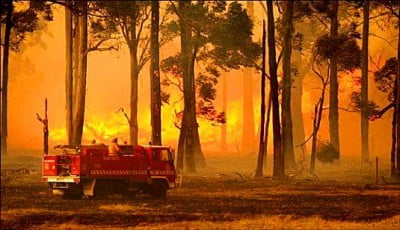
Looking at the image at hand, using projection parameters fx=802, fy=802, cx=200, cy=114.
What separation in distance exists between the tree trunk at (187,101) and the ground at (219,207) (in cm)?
1008

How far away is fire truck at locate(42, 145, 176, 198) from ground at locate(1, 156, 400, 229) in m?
0.51

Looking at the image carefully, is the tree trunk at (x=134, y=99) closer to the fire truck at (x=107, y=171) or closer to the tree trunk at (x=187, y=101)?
the tree trunk at (x=187, y=101)

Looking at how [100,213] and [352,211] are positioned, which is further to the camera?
[352,211]

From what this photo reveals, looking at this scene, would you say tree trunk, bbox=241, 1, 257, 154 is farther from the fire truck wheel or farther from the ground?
the fire truck wheel

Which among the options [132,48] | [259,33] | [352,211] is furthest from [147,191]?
[259,33]

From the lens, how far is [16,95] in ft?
323

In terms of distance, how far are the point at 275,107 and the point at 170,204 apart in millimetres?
17601

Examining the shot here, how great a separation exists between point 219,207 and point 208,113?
33.5 metres

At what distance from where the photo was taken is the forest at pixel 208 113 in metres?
26.4

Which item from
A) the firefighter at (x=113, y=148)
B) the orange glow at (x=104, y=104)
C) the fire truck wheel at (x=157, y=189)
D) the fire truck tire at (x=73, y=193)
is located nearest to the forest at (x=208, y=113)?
the orange glow at (x=104, y=104)

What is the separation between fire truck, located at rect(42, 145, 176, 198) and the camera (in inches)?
1149

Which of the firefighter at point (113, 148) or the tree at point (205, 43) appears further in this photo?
the tree at point (205, 43)

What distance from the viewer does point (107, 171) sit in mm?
29750

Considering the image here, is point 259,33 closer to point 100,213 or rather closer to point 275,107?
point 275,107
